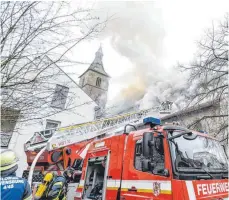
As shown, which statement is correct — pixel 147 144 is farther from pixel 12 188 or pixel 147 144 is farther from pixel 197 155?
pixel 12 188

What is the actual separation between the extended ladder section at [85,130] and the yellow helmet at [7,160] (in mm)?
3957

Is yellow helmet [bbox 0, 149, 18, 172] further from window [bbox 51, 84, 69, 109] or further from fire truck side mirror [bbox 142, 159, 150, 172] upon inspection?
fire truck side mirror [bbox 142, 159, 150, 172]

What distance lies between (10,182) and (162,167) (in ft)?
6.41

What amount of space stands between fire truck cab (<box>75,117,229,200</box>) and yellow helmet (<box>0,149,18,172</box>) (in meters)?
1.73

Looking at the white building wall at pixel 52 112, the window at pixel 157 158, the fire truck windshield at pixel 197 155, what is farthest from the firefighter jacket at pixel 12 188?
the fire truck windshield at pixel 197 155

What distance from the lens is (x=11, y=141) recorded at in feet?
39.0

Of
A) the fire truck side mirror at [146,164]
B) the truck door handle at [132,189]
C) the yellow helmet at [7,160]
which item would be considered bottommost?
the truck door handle at [132,189]

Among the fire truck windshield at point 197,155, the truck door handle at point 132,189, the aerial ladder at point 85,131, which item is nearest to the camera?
the fire truck windshield at point 197,155

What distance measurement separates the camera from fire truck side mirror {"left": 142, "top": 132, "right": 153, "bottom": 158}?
3.03 m

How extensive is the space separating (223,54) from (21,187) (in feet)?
26.0

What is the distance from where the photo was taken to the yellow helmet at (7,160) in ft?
6.61

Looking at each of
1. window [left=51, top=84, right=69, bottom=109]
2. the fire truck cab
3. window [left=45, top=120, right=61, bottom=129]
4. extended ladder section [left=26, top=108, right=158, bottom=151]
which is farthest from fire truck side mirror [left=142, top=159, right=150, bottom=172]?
window [left=45, top=120, right=61, bottom=129]

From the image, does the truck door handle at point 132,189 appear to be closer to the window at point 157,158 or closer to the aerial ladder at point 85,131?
the window at point 157,158

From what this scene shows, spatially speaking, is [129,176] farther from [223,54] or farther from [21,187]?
[223,54]
